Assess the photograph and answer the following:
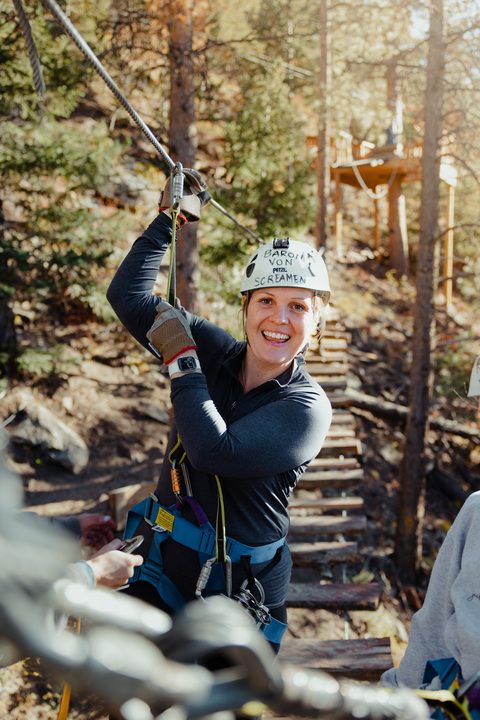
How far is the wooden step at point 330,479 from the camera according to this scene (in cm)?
754

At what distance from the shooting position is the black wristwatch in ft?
6.40

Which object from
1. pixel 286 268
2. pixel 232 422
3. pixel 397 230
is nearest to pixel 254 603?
pixel 232 422

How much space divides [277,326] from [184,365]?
47 centimetres

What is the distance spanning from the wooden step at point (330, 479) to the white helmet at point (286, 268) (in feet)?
18.0

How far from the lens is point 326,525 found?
22.1 feet

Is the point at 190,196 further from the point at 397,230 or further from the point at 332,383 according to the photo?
the point at 397,230

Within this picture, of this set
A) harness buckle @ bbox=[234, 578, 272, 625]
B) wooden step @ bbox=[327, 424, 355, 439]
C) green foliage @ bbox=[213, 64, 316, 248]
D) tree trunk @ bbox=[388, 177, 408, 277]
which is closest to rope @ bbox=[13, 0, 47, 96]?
harness buckle @ bbox=[234, 578, 272, 625]

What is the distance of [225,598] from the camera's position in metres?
1.90

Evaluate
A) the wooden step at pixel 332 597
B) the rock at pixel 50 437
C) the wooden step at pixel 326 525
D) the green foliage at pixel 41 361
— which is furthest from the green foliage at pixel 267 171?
the wooden step at pixel 332 597

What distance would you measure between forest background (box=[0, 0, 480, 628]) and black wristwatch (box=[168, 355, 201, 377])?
15.2ft

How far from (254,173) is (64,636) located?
35.3ft

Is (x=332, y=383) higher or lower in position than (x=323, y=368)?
lower

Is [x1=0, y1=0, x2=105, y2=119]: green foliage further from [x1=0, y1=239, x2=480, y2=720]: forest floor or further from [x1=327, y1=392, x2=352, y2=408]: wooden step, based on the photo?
[x1=327, y1=392, x2=352, y2=408]: wooden step

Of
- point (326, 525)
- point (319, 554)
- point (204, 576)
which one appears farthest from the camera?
point (326, 525)
